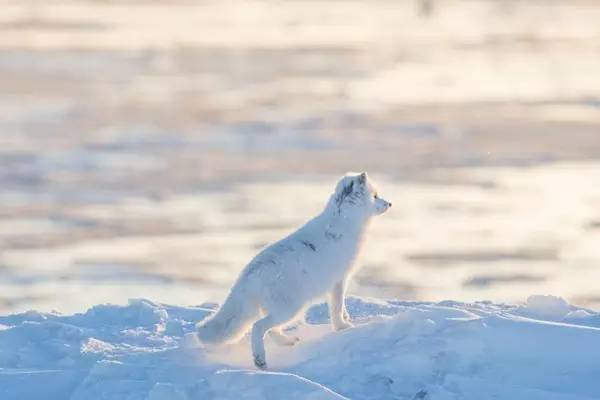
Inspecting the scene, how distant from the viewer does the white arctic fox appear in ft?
27.9

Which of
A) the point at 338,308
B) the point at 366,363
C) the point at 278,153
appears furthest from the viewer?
the point at 278,153

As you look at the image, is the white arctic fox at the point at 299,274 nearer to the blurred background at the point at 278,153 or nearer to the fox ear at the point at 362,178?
the fox ear at the point at 362,178

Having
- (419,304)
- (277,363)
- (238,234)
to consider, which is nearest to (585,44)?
(238,234)

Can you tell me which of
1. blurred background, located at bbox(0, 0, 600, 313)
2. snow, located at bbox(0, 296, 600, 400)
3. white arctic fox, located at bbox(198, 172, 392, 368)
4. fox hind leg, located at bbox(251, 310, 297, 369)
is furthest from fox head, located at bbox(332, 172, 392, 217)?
fox hind leg, located at bbox(251, 310, 297, 369)

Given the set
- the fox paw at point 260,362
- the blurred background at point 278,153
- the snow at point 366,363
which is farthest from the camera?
the blurred background at point 278,153

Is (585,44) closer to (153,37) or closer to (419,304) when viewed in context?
(153,37)

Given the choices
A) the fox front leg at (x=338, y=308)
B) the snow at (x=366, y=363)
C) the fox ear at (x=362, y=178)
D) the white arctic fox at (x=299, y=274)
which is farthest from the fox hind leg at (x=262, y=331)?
the fox ear at (x=362, y=178)

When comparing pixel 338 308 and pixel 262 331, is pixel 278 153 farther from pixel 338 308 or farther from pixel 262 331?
pixel 262 331

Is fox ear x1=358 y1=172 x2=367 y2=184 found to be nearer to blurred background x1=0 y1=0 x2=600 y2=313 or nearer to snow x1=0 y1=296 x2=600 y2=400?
blurred background x1=0 y1=0 x2=600 y2=313

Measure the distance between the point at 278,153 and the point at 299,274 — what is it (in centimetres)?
966

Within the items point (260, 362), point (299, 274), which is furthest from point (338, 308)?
point (260, 362)

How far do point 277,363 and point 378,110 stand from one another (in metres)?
12.0

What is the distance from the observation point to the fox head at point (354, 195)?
895 cm

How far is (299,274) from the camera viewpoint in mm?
8570
